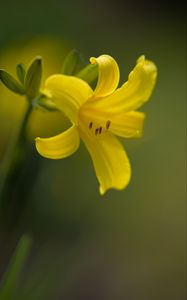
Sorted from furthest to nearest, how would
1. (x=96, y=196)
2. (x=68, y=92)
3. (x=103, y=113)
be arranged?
(x=96, y=196), (x=103, y=113), (x=68, y=92)

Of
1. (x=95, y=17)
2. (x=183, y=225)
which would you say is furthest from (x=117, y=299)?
(x=95, y=17)

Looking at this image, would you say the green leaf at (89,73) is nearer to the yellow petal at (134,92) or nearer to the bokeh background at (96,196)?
the yellow petal at (134,92)

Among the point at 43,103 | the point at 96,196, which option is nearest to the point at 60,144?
the point at 43,103

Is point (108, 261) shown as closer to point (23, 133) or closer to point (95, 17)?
point (23, 133)

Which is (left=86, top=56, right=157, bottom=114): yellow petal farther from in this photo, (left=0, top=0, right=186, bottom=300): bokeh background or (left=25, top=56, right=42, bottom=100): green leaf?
(left=0, top=0, right=186, bottom=300): bokeh background

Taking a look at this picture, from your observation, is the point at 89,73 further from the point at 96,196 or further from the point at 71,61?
the point at 96,196
